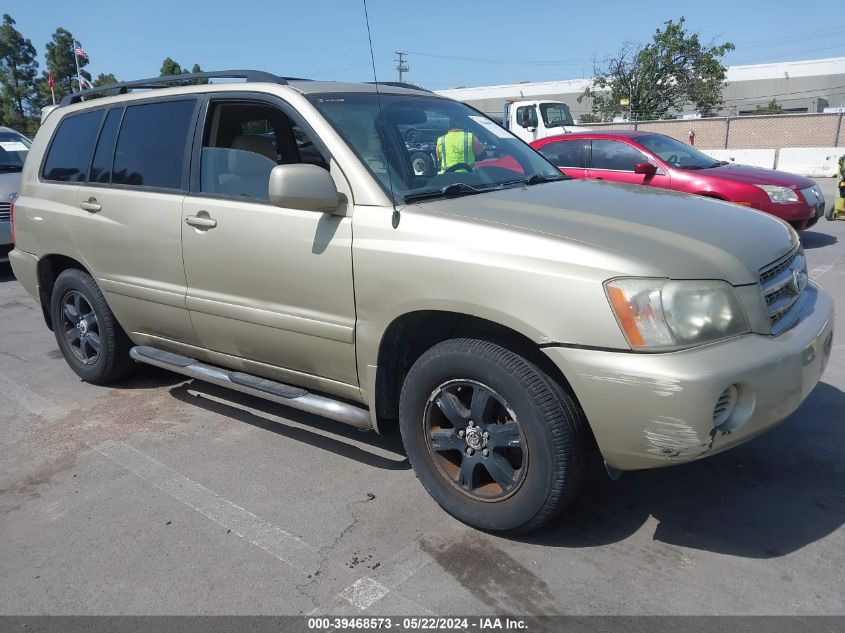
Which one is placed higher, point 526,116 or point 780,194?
point 526,116

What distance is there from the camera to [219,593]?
8.69 feet

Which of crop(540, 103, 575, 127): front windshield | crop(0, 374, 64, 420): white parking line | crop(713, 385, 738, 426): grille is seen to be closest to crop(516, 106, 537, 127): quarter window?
crop(540, 103, 575, 127): front windshield

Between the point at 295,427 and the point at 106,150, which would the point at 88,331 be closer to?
the point at 106,150

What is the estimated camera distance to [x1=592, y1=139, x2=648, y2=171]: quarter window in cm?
952

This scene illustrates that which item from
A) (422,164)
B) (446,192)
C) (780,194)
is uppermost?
(422,164)

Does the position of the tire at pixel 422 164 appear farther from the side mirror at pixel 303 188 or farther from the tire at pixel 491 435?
the tire at pixel 491 435

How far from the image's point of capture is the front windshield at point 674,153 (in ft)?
31.0

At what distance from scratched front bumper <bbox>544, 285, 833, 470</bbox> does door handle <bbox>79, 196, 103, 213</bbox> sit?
10.4ft

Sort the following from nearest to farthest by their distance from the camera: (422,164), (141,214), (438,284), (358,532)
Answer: (438,284) < (358,532) < (422,164) < (141,214)

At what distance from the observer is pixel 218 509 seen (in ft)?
10.7

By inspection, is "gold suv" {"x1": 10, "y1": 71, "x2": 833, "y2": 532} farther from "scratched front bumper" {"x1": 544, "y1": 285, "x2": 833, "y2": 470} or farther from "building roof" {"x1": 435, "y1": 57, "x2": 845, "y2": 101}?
"building roof" {"x1": 435, "y1": 57, "x2": 845, "y2": 101}

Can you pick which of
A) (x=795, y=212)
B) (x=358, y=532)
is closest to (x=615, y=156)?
(x=795, y=212)

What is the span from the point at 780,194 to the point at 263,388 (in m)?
7.66

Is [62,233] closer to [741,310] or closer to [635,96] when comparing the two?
[741,310]
